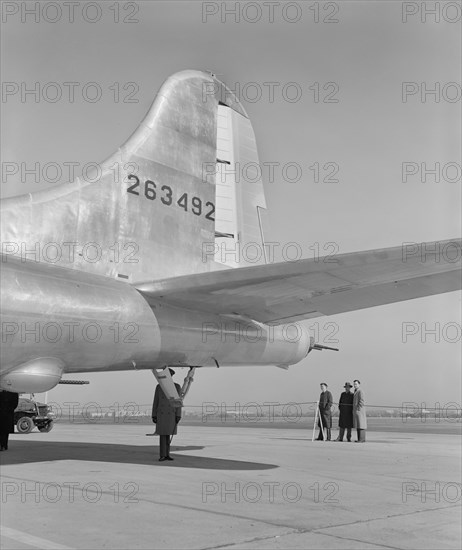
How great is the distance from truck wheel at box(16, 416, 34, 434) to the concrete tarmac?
10886 millimetres

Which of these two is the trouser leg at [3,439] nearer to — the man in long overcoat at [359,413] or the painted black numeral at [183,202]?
the painted black numeral at [183,202]

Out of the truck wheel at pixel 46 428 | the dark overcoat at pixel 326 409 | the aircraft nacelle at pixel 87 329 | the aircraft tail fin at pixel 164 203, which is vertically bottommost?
the truck wheel at pixel 46 428

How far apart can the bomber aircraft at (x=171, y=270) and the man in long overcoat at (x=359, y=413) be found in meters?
6.32

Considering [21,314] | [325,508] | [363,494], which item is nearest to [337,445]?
[363,494]

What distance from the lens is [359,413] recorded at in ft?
62.1

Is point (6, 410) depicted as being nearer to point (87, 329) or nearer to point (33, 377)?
point (33, 377)

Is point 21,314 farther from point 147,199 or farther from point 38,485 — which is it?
point 147,199

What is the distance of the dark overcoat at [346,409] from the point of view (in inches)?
774

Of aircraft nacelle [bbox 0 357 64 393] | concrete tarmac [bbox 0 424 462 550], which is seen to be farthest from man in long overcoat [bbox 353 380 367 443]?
aircraft nacelle [bbox 0 357 64 393]

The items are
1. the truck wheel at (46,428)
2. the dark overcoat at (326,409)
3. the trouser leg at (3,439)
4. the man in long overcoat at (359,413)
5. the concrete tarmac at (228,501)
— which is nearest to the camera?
the concrete tarmac at (228,501)

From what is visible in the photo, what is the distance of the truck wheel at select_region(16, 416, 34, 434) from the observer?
2397 centimetres

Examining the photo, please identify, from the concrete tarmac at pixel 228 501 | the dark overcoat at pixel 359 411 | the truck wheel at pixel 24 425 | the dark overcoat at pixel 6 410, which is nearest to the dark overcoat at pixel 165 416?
the concrete tarmac at pixel 228 501

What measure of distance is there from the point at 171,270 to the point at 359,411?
32.1 ft

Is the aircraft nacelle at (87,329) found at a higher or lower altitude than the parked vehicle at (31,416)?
higher
